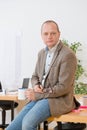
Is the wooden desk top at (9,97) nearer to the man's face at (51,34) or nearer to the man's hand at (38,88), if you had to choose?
the man's hand at (38,88)

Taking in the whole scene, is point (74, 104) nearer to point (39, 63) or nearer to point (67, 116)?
point (67, 116)

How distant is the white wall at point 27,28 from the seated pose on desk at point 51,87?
2124 millimetres

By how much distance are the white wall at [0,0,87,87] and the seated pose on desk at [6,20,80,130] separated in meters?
2.12

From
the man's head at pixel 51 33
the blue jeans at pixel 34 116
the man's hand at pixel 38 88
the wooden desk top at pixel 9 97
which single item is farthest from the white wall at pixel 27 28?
the blue jeans at pixel 34 116

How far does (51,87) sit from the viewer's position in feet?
7.64

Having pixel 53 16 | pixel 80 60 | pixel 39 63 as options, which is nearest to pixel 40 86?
pixel 39 63

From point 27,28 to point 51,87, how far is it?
8.48ft

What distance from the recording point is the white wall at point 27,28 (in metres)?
4.50

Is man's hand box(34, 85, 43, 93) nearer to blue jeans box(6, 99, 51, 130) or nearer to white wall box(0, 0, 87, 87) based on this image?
blue jeans box(6, 99, 51, 130)

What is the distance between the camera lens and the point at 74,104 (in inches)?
97.2

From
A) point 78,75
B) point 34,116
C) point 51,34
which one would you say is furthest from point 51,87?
point 78,75

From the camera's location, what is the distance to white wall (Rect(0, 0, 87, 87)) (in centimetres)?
450

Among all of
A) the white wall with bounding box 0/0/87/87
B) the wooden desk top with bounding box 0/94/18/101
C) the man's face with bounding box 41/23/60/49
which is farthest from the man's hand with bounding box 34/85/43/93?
the white wall with bounding box 0/0/87/87

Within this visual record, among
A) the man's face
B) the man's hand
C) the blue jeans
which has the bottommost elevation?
the blue jeans
